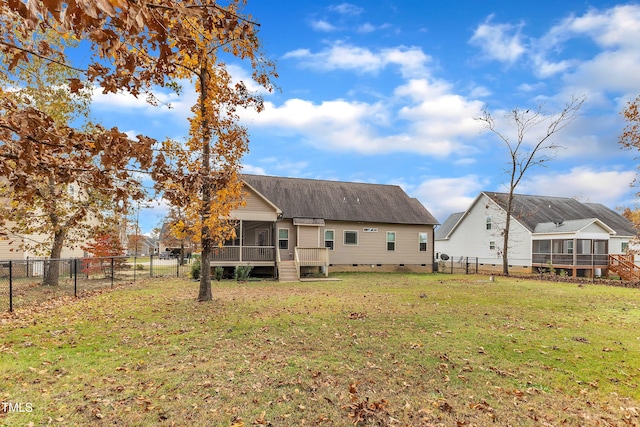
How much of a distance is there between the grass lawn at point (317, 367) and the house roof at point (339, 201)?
1492cm

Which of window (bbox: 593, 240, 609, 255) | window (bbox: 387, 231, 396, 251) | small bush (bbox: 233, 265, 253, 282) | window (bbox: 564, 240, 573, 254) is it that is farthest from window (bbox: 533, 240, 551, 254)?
small bush (bbox: 233, 265, 253, 282)

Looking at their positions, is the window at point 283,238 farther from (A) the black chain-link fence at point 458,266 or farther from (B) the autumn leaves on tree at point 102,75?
(B) the autumn leaves on tree at point 102,75

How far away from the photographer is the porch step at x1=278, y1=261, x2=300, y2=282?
19.6 metres

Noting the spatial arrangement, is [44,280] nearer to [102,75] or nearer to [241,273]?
[241,273]

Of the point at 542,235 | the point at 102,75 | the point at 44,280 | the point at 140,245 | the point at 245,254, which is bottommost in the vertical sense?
the point at 140,245

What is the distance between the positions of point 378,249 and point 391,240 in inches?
50.3

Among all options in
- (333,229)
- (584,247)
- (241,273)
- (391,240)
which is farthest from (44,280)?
(584,247)

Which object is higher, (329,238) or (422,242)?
(329,238)

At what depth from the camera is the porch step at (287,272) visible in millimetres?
19594

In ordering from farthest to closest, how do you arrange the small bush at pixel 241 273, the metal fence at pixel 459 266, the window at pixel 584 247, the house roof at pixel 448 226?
the house roof at pixel 448 226 < the metal fence at pixel 459 266 < the window at pixel 584 247 < the small bush at pixel 241 273

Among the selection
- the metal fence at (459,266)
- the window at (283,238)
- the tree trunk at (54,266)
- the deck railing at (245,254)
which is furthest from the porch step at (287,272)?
the metal fence at (459,266)

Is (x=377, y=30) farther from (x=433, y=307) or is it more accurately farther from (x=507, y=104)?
(x=507, y=104)

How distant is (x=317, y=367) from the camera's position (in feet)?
17.7

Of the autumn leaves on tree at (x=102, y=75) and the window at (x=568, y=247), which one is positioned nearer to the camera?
the autumn leaves on tree at (x=102, y=75)
